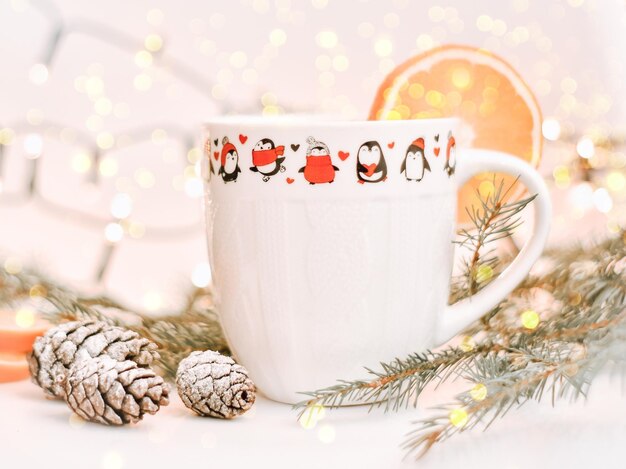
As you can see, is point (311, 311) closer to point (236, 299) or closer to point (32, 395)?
point (236, 299)

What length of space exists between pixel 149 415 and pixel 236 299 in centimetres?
11

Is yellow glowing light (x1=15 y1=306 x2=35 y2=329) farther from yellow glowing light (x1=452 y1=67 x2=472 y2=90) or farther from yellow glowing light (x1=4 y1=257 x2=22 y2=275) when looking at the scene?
yellow glowing light (x1=452 y1=67 x2=472 y2=90)

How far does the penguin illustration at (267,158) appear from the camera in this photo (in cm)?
60

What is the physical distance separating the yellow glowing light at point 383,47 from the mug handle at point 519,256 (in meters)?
0.55

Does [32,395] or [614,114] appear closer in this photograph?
[32,395]

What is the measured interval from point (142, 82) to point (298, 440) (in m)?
0.78

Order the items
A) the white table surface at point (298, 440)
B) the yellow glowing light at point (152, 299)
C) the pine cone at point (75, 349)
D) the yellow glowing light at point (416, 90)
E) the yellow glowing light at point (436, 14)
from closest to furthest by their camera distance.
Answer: the white table surface at point (298, 440), the pine cone at point (75, 349), the yellow glowing light at point (416, 90), the yellow glowing light at point (152, 299), the yellow glowing light at point (436, 14)

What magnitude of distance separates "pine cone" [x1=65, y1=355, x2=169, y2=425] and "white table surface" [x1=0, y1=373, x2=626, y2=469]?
0.5 inches

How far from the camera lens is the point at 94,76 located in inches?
47.9

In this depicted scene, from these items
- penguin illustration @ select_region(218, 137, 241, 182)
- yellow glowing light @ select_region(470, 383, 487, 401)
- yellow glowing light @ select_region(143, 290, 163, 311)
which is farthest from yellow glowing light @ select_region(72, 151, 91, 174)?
yellow glowing light @ select_region(470, 383, 487, 401)

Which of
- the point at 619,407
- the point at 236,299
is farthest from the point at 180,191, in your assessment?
the point at 619,407

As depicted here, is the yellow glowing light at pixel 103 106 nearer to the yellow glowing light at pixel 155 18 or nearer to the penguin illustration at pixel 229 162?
the yellow glowing light at pixel 155 18

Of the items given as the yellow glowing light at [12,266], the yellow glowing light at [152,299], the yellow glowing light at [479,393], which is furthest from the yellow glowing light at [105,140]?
the yellow glowing light at [479,393]

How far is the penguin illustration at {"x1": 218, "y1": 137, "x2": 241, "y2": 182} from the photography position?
618 millimetres
